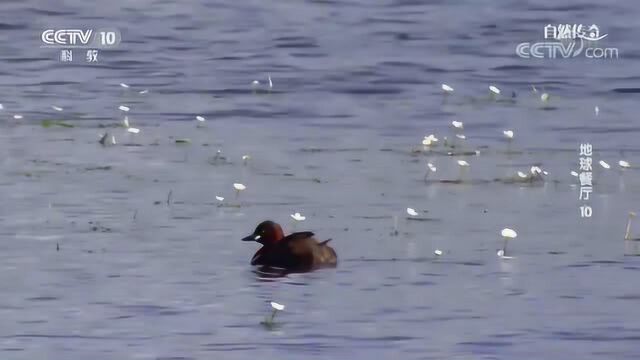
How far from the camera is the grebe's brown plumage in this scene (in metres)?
17.0

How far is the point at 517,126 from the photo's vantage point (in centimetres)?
2466

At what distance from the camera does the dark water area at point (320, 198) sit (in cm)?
1452

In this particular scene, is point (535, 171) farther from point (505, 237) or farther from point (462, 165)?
point (505, 237)

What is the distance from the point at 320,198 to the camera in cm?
1988

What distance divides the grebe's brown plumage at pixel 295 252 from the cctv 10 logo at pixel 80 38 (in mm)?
17113

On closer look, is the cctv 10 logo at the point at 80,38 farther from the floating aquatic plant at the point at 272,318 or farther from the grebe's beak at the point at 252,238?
the floating aquatic plant at the point at 272,318

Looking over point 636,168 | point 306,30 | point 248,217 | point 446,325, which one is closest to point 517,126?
point 636,168

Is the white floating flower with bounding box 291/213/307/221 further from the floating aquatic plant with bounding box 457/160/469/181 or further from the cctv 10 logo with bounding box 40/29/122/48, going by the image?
the cctv 10 logo with bounding box 40/29/122/48

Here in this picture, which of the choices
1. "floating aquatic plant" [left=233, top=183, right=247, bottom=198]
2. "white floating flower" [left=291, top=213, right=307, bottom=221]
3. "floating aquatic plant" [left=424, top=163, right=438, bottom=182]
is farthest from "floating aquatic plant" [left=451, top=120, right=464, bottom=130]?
"white floating flower" [left=291, top=213, right=307, bottom=221]

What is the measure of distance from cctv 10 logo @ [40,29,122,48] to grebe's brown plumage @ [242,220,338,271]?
56.1ft

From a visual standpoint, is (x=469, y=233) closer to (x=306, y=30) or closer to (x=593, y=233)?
(x=593, y=233)

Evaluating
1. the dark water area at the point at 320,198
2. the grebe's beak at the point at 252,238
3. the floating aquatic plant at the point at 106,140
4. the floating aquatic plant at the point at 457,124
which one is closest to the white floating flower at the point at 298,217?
the dark water area at the point at 320,198

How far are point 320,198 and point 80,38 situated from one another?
16.9 meters

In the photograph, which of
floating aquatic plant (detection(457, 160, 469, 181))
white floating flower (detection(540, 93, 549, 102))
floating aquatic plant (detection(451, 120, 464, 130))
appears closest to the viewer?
floating aquatic plant (detection(457, 160, 469, 181))
